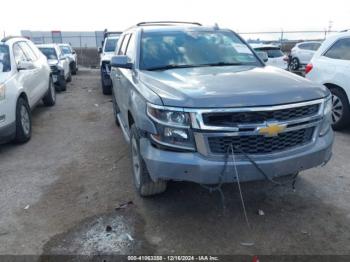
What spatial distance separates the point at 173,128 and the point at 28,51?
611 centimetres

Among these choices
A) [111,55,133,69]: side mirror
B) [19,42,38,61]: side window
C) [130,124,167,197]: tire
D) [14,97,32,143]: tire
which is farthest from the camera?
[19,42,38,61]: side window

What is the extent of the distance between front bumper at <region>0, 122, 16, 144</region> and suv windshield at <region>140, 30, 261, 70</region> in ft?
8.51

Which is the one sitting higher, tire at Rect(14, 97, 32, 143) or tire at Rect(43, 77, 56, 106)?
tire at Rect(14, 97, 32, 143)

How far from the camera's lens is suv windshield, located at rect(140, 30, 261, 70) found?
4.46 meters

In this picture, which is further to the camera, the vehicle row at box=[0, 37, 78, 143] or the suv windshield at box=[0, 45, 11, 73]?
the suv windshield at box=[0, 45, 11, 73]

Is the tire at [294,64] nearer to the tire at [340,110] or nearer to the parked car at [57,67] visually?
the parked car at [57,67]

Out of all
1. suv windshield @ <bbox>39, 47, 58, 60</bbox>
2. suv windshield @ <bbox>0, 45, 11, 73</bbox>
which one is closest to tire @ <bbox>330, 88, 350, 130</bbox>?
suv windshield @ <bbox>0, 45, 11, 73</bbox>

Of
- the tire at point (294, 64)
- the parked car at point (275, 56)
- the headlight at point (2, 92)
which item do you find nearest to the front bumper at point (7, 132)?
the headlight at point (2, 92)

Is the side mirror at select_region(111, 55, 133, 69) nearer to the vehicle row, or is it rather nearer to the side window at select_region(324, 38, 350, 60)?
the vehicle row

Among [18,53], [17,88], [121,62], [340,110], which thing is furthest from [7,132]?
[340,110]

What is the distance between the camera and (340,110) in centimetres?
641

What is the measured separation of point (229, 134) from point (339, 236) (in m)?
1.43

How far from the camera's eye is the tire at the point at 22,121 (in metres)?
6.02

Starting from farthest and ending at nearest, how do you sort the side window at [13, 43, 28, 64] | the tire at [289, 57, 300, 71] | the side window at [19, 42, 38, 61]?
the tire at [289, 57, 300, 71], the side window at [19, 42, 38, 61], the side window at [13, 43, 28, 64]
